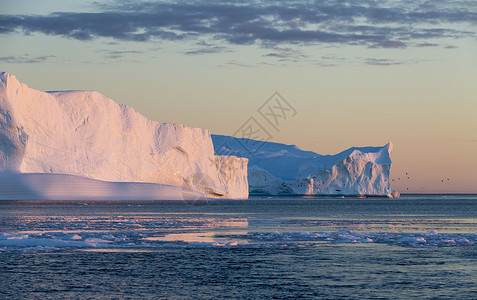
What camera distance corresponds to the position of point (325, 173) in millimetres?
115562

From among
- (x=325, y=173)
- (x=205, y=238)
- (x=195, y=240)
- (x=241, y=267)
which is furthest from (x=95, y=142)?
(x=241, y=267)

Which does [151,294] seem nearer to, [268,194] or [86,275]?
[86,275]

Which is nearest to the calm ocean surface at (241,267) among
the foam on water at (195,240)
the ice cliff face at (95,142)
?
the foam on water at (195,240)

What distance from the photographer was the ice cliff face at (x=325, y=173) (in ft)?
361

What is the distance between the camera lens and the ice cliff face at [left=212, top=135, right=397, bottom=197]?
4326 inches

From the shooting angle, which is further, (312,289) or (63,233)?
(63,233)

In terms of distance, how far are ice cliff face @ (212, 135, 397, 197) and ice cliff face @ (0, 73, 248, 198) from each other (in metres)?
27.4

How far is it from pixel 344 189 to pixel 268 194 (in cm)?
2102

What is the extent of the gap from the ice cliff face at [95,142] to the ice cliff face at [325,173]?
27.4 meters

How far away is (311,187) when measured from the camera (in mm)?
120250

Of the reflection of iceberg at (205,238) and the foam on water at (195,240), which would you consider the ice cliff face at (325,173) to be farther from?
the foam on water at (195,240)

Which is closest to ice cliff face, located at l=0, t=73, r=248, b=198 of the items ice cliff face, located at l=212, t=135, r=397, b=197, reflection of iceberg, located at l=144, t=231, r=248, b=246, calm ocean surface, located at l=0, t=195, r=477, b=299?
ice cliff face, located at l=212, t=135, r=397, b=197

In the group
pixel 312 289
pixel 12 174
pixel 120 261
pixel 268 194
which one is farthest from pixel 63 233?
pixel 268 194

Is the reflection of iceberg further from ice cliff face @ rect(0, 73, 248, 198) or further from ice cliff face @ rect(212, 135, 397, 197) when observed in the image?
ice cliff face @ rect(212, 135, 397, 197)
